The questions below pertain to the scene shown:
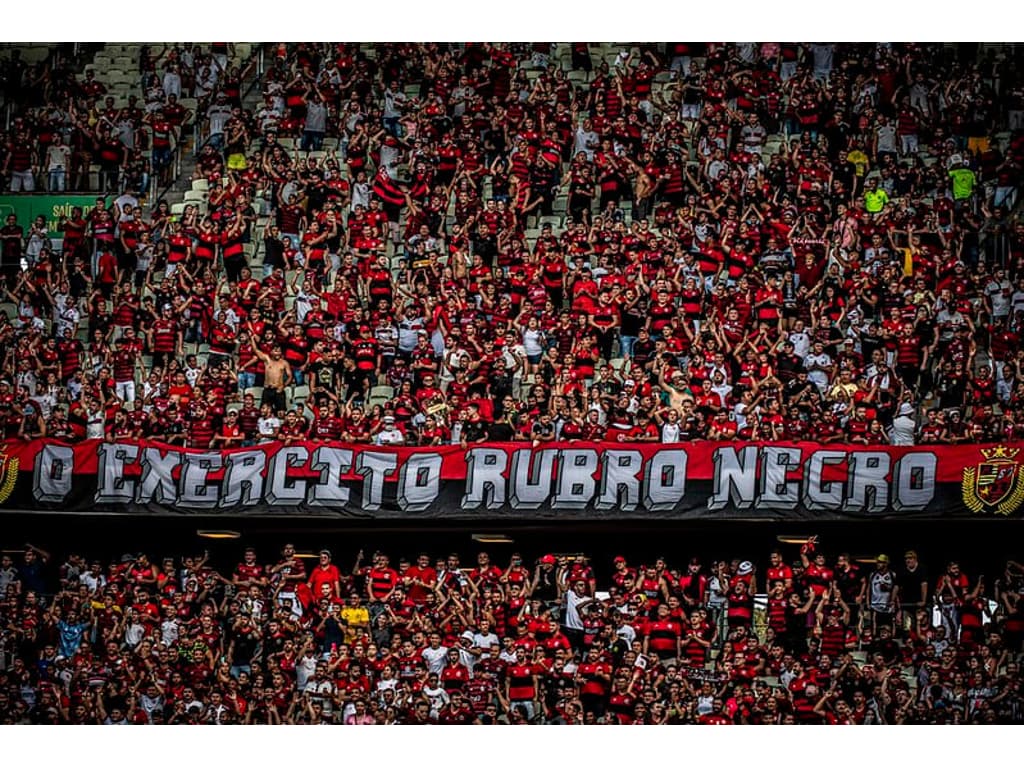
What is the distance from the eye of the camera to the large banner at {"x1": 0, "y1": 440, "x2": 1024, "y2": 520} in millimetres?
22359

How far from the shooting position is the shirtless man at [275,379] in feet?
80.7

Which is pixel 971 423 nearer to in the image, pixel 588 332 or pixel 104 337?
pixel 588 332

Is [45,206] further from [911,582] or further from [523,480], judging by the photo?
[911,582]

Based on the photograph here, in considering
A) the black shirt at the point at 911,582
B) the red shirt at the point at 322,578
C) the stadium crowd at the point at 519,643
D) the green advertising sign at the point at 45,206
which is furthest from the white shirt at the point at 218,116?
the black shirt at the point at 911,582

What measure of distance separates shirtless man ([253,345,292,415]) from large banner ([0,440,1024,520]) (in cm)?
133

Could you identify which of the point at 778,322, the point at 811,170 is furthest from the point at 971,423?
the point at 811,170

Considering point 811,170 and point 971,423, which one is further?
point 811,170

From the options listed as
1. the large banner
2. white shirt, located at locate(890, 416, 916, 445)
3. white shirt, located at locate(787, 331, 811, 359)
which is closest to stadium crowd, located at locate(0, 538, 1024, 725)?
the large banner

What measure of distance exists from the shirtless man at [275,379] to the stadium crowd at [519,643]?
2.48m

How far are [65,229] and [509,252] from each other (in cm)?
747

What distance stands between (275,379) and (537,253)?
14.8 feet

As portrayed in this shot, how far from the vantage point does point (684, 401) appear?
23.7m

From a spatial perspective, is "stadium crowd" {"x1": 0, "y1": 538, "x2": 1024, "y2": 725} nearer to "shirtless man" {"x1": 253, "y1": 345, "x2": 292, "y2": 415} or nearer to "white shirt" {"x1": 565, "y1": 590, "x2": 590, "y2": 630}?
"white shirt" {"x1": 565, "y1": 590, "x2": 590, "y2": 630}

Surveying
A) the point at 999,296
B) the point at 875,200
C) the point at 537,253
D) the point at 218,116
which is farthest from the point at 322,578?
the point at 999,296
